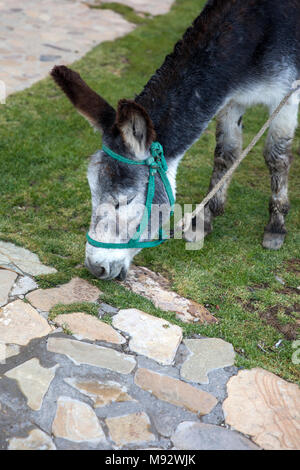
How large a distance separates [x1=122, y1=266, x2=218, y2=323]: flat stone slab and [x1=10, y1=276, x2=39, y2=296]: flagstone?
64 cm

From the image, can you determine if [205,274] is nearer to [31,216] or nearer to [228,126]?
[228,126]

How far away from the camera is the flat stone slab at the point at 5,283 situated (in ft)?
11.4

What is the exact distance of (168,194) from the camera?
3412 millimetres

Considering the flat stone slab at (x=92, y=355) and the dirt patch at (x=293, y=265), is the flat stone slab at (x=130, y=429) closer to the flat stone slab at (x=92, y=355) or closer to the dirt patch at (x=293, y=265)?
the flat stone slab at (x=92, y=355)

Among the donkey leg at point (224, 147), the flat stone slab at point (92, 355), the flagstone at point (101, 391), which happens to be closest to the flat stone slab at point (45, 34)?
the donkey leg at point (224, 147)

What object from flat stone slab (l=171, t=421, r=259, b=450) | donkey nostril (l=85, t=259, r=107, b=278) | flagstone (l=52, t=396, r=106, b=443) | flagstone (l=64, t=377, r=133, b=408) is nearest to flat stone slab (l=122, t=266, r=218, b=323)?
donkey nostril (l=85, t=259, r=107, b=278)

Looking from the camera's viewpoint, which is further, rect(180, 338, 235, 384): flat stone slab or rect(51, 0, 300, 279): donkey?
rect(51, 0, 300, 279): donkey

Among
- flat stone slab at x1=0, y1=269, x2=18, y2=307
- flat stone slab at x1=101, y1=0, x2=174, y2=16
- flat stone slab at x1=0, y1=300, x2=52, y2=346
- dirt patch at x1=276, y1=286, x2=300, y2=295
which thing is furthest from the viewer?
flat stone slab at x1=101, y1=0, x2=174, y2=16

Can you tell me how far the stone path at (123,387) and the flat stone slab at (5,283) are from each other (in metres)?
0.01

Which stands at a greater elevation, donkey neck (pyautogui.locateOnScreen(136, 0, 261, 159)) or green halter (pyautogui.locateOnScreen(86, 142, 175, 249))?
donkey neck (pyautogui.locateOnScreen(136, 0, 261, 159))

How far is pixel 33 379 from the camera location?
2848 millimetres

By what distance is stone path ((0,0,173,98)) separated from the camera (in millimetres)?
7730

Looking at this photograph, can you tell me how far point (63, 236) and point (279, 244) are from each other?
70.8 inches

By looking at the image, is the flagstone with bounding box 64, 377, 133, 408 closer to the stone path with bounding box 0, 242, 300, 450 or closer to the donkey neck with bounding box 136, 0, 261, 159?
the stone path with bounding box 0, 242, 300, 450
